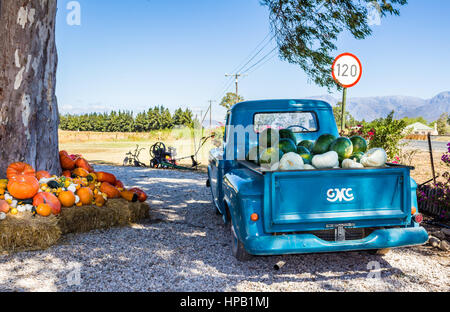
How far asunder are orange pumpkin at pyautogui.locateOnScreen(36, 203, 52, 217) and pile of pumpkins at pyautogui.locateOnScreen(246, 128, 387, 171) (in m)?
2.99

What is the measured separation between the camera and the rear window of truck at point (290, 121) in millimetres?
5863

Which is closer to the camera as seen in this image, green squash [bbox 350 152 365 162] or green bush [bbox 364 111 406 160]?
green squash [bbox 350 152 365 162]

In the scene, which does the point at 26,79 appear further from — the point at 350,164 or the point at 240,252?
the point at 350,164

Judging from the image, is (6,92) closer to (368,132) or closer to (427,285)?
(427,285)

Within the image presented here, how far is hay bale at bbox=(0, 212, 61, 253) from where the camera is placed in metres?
4.93

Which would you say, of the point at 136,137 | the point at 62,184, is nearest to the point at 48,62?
the point at 62,184

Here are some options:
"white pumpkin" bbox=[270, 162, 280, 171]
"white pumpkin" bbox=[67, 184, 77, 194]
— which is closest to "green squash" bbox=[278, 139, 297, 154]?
"white pumpkin" bbox=[270, 162, 280, 171]

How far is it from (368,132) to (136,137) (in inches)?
1851

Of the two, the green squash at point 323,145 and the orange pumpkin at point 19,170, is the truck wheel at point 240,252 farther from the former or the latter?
the orange pumpkin at point 19,170

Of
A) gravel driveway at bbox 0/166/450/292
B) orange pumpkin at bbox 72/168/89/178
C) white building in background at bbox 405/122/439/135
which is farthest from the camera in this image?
white building in background at bbox 405/122/439/135

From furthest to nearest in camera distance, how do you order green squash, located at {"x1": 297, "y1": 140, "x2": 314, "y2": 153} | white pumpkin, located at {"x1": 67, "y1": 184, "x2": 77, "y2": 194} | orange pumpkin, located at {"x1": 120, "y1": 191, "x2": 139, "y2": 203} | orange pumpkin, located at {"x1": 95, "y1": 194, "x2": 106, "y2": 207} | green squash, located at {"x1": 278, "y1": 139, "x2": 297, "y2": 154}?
orange pumpkin, located at {"x1": 120, "y1": 191, "x2": 139, "y2": 203} < orange pumpkin, located at {"x1": 95, "y1": 194, "x2": 106, "y2": 207} < white pumpkin, located at {"x1": 67, "y1": 184, "x2": 77, "y2": 194} < green squash, located at {"x1": 297, "y1": 140, "x2": 314, "y2": 153} < green squash, located at {"x1": 278, "y1": 139, "x2": 297, "y2": 154}

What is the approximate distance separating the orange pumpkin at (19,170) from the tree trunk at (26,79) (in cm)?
29

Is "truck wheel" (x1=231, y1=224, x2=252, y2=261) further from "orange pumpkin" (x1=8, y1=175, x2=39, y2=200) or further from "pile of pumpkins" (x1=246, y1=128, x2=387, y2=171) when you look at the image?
"orange pumpkin" (x1=8, y1=175, x2=39, y2=200)

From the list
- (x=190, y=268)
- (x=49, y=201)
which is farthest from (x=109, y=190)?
(x=190, y=268)
